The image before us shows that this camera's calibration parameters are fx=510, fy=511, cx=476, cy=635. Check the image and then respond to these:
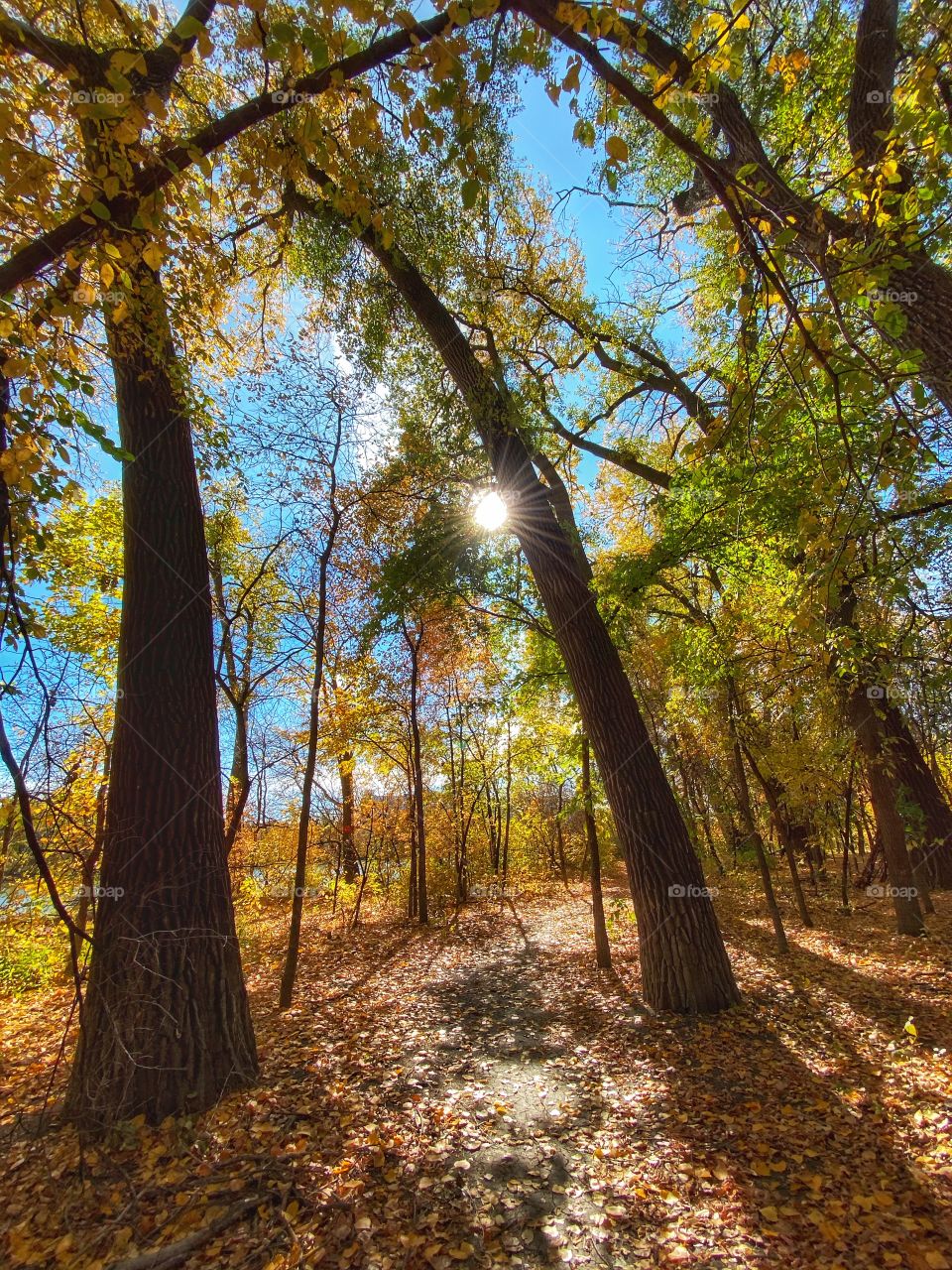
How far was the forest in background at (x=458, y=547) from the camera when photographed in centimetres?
201

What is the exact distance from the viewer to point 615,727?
5.67 m

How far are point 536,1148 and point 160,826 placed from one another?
3399 millimetres

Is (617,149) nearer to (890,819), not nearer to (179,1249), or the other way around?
(179,1249)

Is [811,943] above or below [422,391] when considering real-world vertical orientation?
below

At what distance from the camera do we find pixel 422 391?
27.0 ft

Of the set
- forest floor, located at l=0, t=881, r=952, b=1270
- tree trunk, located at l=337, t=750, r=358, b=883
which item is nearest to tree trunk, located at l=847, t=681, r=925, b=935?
forest floor, located at l=0, t=881, r=952, b=1270

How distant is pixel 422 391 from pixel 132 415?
4605mm

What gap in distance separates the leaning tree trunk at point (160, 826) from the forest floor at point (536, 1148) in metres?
0.31

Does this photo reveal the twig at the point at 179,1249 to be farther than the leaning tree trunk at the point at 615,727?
No

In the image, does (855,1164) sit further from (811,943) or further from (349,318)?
(349,318)

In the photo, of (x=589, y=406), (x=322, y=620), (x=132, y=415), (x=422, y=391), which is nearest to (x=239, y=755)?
(x=322, y=620)

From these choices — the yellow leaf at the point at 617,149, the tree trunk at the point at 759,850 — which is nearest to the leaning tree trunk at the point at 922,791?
the tree trunk at the point at 759,850

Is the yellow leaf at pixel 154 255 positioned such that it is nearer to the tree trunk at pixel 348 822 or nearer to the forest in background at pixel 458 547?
the forest in background at pixel 458 547

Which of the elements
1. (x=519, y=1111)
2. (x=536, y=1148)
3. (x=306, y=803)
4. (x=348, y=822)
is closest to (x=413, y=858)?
(x=348, y=822)
